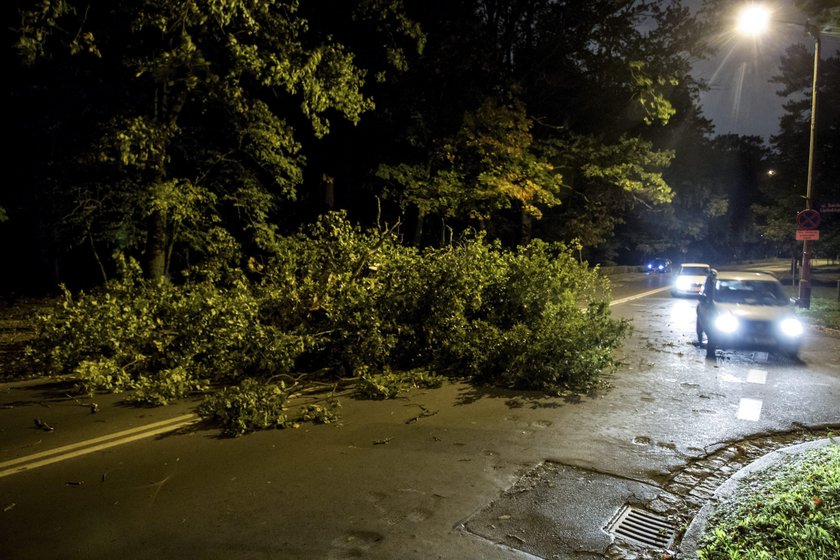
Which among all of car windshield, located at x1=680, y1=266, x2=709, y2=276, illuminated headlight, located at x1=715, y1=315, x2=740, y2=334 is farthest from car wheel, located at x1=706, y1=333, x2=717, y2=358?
car windshield, located at x1=680, y1=266, x2=709, y2=276

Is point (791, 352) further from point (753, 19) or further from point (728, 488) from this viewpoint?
point (753, 19)

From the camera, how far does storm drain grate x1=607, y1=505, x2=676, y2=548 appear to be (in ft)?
12.9

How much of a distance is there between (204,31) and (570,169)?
18.1m

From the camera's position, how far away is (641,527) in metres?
4.09

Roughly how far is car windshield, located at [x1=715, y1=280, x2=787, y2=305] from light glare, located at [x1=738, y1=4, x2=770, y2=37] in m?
7.97

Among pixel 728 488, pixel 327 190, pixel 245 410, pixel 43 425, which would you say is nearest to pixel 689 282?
pixel 327 190

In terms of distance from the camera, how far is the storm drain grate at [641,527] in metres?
3.92

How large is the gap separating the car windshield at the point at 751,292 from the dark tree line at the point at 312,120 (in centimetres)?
550

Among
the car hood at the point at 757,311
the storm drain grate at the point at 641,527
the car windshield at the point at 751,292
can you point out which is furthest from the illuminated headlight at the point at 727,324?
the storm drain grate at the point at 641,527

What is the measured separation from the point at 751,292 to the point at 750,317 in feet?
4.07

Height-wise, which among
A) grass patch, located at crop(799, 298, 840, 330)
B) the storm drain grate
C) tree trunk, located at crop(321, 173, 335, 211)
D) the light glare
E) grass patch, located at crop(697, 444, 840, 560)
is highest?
the light glare

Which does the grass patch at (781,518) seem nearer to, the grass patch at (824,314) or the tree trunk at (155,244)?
the tree trunk at (155,244)

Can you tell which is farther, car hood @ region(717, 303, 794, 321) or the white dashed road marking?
car hood @ region(717, 303, 794, 321)

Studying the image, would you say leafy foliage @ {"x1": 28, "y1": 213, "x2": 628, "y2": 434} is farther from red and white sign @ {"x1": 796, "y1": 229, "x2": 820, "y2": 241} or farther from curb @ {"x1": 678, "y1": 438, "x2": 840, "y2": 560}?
red and white sign @ {"x1": 796, "y1": 229, "x2": 820, "y2": 241}
